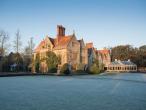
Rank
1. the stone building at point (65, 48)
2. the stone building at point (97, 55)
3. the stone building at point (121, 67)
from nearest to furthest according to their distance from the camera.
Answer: the stone building at point (65, 48), the stone building at point (97, 55), the stone building at point (121, 67)

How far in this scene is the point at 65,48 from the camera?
57156mm

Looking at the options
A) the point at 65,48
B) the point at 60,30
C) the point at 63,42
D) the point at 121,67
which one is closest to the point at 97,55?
the point at 121,67

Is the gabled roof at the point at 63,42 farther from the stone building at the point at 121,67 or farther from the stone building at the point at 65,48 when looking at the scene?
the stone building at the point at 121,67

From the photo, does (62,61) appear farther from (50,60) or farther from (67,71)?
(67,71)

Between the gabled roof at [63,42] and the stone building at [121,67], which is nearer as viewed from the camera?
the gabled roof at [63,42]

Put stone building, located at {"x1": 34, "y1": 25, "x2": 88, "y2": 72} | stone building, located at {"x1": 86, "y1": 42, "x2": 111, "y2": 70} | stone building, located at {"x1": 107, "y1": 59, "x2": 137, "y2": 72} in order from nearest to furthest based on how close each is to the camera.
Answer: stone building, located at {"x1": 34, "y1": 25, "x2": 88, "y2": 72} < stone building, located at {"x1": 86, "y1": 42, "x2": 111, "y2": 70} < stone building, located at {"x1": 107, "y1": 59, "x2": 137, "y2": 72}

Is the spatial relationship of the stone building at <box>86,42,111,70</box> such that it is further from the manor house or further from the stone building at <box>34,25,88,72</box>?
the stone building at <box>34,25,88,72</box>

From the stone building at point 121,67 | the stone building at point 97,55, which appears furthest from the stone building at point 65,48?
the stone building at point 121,67

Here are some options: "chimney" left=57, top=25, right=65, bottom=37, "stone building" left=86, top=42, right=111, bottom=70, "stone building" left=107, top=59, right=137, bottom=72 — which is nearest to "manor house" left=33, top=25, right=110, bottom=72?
"chimney" left=57, top=25, right=65, bottom=37

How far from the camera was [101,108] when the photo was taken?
12180 mm

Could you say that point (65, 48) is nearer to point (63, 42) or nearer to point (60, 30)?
point (63, 42)

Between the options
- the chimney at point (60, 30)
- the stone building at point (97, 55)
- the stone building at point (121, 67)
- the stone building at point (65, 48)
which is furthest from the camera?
the stone building at point (121, 67)

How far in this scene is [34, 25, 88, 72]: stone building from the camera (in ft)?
189

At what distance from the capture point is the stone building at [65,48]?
57.8 metres
